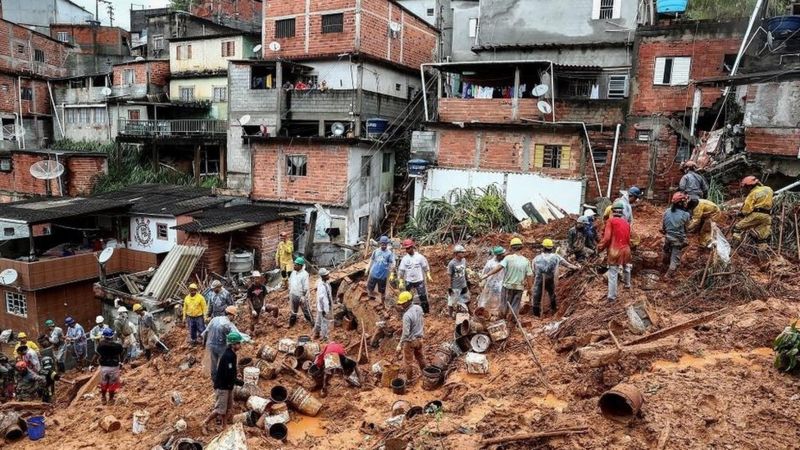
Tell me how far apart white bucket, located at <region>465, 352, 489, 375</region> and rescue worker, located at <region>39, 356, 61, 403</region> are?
10.9 m

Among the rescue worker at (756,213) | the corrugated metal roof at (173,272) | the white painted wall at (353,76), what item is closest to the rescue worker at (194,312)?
the corrugated metal roof at (173,272)

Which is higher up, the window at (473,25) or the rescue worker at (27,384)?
the window at (473,25)

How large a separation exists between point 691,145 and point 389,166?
43.3ft

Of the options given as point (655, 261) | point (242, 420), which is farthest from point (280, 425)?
point (655, 261)

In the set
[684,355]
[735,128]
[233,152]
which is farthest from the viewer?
[233,152]

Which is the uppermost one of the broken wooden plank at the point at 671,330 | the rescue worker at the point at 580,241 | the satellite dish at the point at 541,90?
the satellite dish at the point at 541,90

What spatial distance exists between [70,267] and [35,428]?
10.5 m

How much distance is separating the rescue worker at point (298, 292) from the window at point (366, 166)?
37.2 ft

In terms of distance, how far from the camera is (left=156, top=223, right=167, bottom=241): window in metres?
21.7

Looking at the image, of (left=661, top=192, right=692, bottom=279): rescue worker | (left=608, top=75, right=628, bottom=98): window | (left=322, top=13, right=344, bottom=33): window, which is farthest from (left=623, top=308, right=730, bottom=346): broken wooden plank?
(left=322, top=13, right=344, bottom=33): window

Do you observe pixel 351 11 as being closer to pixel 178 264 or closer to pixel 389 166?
pixel 389 166

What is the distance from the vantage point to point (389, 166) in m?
26.6

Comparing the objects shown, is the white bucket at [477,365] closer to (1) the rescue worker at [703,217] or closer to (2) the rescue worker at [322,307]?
(2) the rescue worker at [322,307]

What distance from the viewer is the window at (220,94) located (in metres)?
31.3
